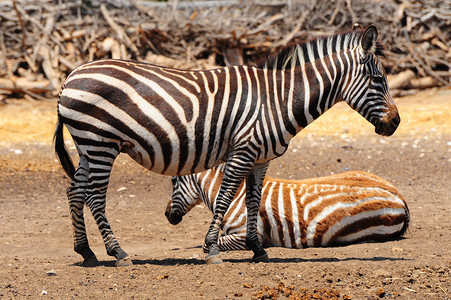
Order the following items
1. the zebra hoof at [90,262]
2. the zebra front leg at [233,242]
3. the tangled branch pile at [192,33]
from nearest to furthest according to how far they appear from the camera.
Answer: the zebra hoof at [90,262], the zebra front leg at [233,242], the tangled branch pile at [192,33]

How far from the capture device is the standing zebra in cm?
607

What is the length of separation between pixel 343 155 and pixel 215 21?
7.00 metres

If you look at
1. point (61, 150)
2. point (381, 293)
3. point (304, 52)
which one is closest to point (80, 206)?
point (61, 150)

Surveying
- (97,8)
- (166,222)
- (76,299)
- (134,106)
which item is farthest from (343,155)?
(97,8)

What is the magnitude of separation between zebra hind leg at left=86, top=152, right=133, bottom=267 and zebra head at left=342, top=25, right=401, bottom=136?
2.67 m

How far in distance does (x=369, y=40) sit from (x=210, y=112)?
1.89m

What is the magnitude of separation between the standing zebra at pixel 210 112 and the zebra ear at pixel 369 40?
11 mm

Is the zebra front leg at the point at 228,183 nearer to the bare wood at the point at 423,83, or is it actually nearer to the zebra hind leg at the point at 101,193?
the zebra hind leg at the point at 101,193

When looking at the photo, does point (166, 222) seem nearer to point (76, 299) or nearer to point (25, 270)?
point (25, 270)

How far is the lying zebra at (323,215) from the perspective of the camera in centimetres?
720

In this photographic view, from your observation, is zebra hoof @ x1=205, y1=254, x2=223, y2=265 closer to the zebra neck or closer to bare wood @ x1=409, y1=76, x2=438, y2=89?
the zebra neck

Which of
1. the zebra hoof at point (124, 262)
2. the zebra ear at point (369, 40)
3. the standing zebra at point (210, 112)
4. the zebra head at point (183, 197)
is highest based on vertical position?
the zebra ear at point (369, 40)

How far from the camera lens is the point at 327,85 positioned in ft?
21.5

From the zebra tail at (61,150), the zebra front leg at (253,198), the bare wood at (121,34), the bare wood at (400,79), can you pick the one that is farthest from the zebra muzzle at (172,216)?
the bare wood at (400,79)
